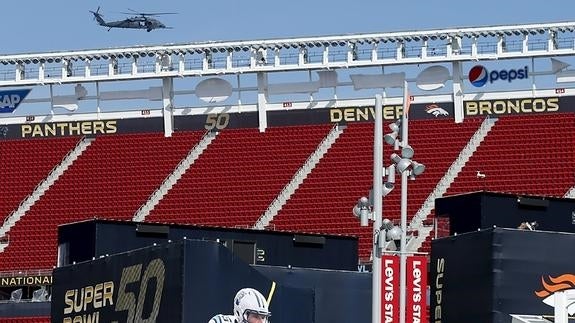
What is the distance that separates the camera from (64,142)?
7031 centimetres

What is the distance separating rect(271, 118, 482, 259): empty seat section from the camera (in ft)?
199

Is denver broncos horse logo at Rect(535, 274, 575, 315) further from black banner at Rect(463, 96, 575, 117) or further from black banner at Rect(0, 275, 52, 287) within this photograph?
black banner at Rect(463, 96, 575, 117)

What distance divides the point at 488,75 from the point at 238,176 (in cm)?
1074

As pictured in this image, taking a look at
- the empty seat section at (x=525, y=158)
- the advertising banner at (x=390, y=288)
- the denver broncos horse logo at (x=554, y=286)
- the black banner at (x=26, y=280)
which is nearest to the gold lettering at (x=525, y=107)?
the empty seat section at (x=525, y=158)

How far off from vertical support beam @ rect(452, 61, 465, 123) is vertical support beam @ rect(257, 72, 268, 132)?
7.87 m

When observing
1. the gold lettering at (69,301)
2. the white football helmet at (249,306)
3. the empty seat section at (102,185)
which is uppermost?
the empty seat section at (102,185)

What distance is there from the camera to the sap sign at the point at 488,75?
65.1 meters

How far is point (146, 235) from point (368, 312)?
644 centimetres

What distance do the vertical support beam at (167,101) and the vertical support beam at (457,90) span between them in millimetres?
12139

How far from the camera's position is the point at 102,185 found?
67.1 m

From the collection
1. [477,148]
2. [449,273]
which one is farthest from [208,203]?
[449,273]

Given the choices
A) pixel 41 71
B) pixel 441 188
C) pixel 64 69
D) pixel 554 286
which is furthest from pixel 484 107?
pixel 554 286

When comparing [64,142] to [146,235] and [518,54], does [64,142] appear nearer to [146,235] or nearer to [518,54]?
[518,54]

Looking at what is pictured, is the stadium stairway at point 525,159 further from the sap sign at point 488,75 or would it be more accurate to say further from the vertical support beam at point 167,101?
the vertical support beam at point 167,101
